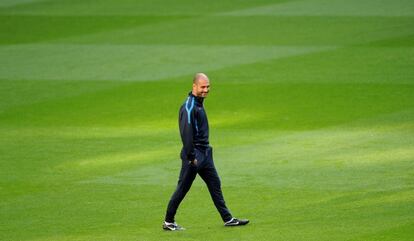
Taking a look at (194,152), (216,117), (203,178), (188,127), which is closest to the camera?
(188,127)

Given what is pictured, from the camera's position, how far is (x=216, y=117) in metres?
24.1

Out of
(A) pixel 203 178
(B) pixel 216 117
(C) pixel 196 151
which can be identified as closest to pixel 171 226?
(A) pixel 203 178

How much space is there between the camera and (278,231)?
1497cm

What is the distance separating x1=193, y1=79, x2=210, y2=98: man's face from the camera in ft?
48.2

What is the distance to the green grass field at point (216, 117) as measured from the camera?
16141 millimetres

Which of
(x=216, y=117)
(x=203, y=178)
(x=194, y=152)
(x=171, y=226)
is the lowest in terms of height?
(x=171, y=226)

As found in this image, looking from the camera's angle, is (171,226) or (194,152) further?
(171,226)

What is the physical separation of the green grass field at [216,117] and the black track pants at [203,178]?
1.02 feet

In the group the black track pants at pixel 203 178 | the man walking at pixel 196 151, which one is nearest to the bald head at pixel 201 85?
the man walking at pixel 196 151

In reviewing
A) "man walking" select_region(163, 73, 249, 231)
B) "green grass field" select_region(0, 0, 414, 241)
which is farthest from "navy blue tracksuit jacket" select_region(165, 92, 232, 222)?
"green grass field" select_region(0, 0, 414, 241)

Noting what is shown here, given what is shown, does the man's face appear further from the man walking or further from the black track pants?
the black track pants

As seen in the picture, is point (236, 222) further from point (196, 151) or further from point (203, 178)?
point (196, 151)

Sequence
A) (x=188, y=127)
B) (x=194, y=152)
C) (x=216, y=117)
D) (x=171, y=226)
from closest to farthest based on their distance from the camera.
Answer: (x=188, y=127) < (x=194, y=152) < (x=171, y=226) < (x=216, y=117)

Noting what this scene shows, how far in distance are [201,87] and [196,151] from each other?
2.75 feet
